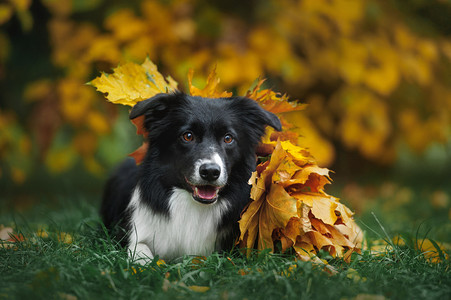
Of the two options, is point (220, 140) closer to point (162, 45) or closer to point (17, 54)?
point (162, 45)

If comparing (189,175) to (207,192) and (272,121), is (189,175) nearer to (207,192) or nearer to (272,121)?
(207,192)

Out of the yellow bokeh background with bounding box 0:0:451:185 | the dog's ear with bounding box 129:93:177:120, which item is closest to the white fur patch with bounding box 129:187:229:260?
the dog's ear with bounding box 129:93:177:120

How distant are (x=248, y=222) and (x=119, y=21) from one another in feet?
10.1

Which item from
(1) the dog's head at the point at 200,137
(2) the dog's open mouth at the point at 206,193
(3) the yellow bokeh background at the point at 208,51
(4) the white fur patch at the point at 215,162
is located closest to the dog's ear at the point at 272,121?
(1) the dog's head at the point at 200,137

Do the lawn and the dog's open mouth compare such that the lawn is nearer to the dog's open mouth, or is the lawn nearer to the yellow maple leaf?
the dog's open mouth

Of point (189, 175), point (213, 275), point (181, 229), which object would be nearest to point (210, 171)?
point (189, 175)

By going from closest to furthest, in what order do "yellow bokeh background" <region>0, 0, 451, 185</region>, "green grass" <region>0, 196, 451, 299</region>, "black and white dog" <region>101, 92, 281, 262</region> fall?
1. "green grass" <region>0, 196, 451, 299</region>
2. "black and white dog" <region>101, 92, 281, 262</region>
3. "yellow bokeh background" <region>0, 0, 451, 185</region>

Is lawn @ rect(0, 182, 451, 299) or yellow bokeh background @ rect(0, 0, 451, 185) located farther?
yellow bokeh background @ rect(0, 0, 451, 185)

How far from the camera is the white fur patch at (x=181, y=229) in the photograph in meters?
2.90

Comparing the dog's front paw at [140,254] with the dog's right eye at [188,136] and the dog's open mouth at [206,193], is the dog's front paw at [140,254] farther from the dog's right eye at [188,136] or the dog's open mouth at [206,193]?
the dog's right eye at [188,136]

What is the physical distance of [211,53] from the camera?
499cm

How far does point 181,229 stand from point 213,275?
20.6 inches

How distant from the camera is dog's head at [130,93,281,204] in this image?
276cm

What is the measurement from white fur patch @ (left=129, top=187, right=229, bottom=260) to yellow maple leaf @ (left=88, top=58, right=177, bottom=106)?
2.43ft
